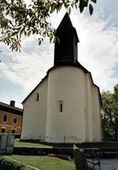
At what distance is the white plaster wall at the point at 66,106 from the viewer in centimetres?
2559

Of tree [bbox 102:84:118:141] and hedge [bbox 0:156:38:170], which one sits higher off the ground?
tree [bbox 102:84:118:141]

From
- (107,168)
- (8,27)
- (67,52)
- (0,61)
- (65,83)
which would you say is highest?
(67,52)

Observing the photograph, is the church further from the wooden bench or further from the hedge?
the hedge

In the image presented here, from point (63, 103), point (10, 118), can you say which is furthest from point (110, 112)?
point (63, 103)

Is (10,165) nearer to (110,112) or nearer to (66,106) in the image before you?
(66,106)

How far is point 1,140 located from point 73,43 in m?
16.7

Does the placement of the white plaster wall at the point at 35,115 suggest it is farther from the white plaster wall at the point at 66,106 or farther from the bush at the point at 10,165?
the bush at the point at 10,165

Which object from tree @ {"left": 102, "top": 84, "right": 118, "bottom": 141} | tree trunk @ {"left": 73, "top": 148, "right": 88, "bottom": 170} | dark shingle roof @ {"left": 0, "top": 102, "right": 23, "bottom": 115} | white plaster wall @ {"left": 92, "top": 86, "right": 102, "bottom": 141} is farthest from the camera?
tree @ {"left": 102, "top": 84, "right": 118, "bottom": 141}

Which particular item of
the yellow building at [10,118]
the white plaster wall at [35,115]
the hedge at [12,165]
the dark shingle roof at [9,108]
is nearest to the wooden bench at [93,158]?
the hedge at [12,165]

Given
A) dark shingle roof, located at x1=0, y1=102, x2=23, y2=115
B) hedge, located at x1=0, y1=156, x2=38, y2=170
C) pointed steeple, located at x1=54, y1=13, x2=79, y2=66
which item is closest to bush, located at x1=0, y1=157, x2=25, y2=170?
hedge, located at x1=0, y1=156, x2=38, y2=170

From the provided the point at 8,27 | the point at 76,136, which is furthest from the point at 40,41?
the point at 76,136

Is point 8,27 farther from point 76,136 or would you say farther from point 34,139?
point 34,139

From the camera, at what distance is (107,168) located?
485 inches

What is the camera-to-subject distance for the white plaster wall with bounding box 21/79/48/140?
29.8 meters
